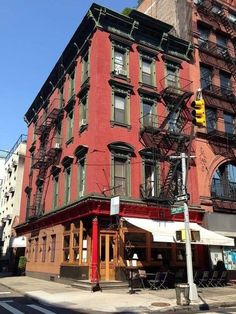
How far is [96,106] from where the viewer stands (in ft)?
73.8

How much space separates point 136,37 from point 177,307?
18.7 meters

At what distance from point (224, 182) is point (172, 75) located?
871cm

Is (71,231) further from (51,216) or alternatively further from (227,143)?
(227,143)

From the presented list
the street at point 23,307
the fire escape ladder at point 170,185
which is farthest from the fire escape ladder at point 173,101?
the street at point 23,307

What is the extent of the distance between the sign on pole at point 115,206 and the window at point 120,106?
18.1ft

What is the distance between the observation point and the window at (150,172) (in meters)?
23.1

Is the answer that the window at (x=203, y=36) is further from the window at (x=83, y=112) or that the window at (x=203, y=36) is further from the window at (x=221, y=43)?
the window at (x=83, y=112)

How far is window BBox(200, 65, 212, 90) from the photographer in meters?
28.1

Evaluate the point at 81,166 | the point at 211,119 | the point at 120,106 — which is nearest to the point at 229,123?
the point at 211,119

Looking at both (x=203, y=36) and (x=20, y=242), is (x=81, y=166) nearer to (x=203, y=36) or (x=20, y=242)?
(x=20, y=242)

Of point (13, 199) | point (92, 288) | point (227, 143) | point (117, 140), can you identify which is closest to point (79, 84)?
point (117, 140)

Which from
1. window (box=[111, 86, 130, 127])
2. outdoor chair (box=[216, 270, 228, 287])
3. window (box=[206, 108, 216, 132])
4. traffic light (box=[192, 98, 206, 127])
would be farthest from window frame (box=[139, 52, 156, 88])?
outdoor chair (box=[216, 270, 228, 287])

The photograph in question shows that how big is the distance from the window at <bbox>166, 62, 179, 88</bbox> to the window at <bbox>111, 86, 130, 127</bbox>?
165 inches

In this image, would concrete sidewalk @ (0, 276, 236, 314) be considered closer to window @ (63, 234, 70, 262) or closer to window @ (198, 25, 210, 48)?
window @ (63, 234, 70, 262)
